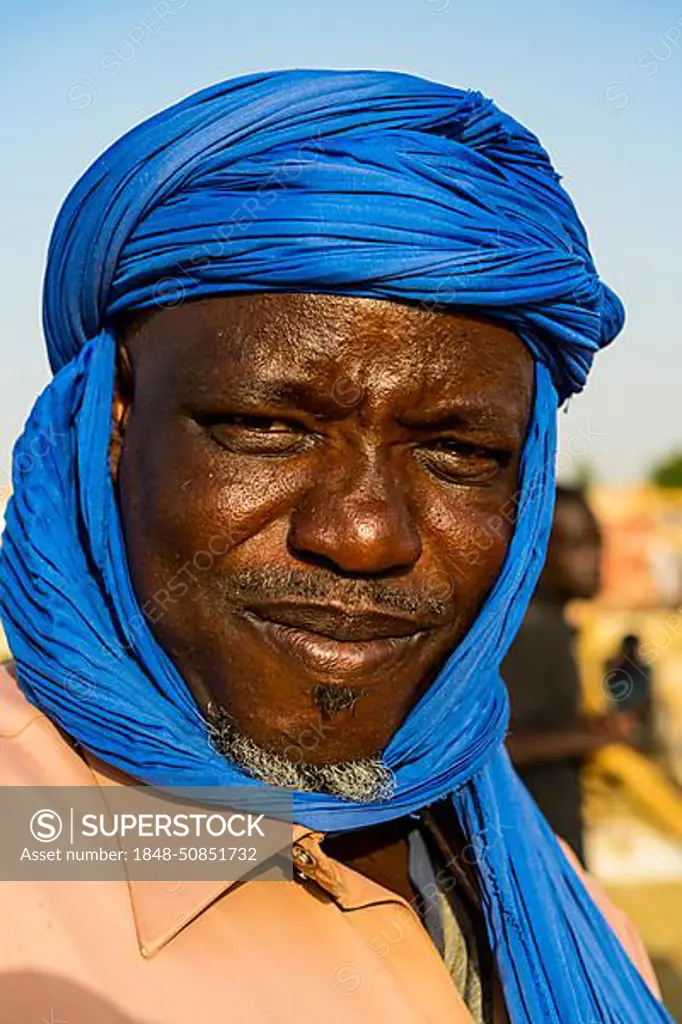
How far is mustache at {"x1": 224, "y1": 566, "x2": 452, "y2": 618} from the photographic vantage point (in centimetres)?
185

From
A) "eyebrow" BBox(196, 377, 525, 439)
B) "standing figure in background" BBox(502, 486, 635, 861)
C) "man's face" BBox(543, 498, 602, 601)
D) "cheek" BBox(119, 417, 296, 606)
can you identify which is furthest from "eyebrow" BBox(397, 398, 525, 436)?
"man's face" BBox(543, 498, 602, 601)

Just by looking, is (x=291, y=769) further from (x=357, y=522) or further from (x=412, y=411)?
(x=412, y=411)

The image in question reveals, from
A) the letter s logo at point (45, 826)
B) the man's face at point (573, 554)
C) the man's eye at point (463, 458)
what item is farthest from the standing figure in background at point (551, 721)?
the letter s logo at point (45, 826)

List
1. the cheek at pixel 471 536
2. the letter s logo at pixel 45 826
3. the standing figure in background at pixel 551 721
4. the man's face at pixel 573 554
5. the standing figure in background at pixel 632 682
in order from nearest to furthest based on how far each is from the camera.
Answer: the letter s logo at pixel 45 826, the cheek at pixel 471 536, the standing figure in background at pixel 551 721, the man's face at pixel 573 554, the standing figure in background at pixel 632 682

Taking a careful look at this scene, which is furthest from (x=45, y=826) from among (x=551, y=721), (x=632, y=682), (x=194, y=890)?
(x=632, y=682)

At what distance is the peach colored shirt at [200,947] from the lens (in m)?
1.58

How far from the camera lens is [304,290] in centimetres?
186

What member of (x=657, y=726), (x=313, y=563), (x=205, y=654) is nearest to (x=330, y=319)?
(x=313, y=563)

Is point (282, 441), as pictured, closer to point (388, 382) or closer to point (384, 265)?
point (388, 382)

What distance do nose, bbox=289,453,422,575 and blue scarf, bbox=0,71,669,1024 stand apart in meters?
0.26

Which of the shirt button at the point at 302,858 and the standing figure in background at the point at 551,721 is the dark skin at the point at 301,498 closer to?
the shirt button at the point at 302,858

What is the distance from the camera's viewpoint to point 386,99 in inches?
75.7

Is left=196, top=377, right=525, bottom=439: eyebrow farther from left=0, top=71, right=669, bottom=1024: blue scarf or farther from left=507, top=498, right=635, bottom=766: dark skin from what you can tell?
left=507, top=498, right=635, bottom=766: dark skin

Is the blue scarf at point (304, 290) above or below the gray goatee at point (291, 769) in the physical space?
above
